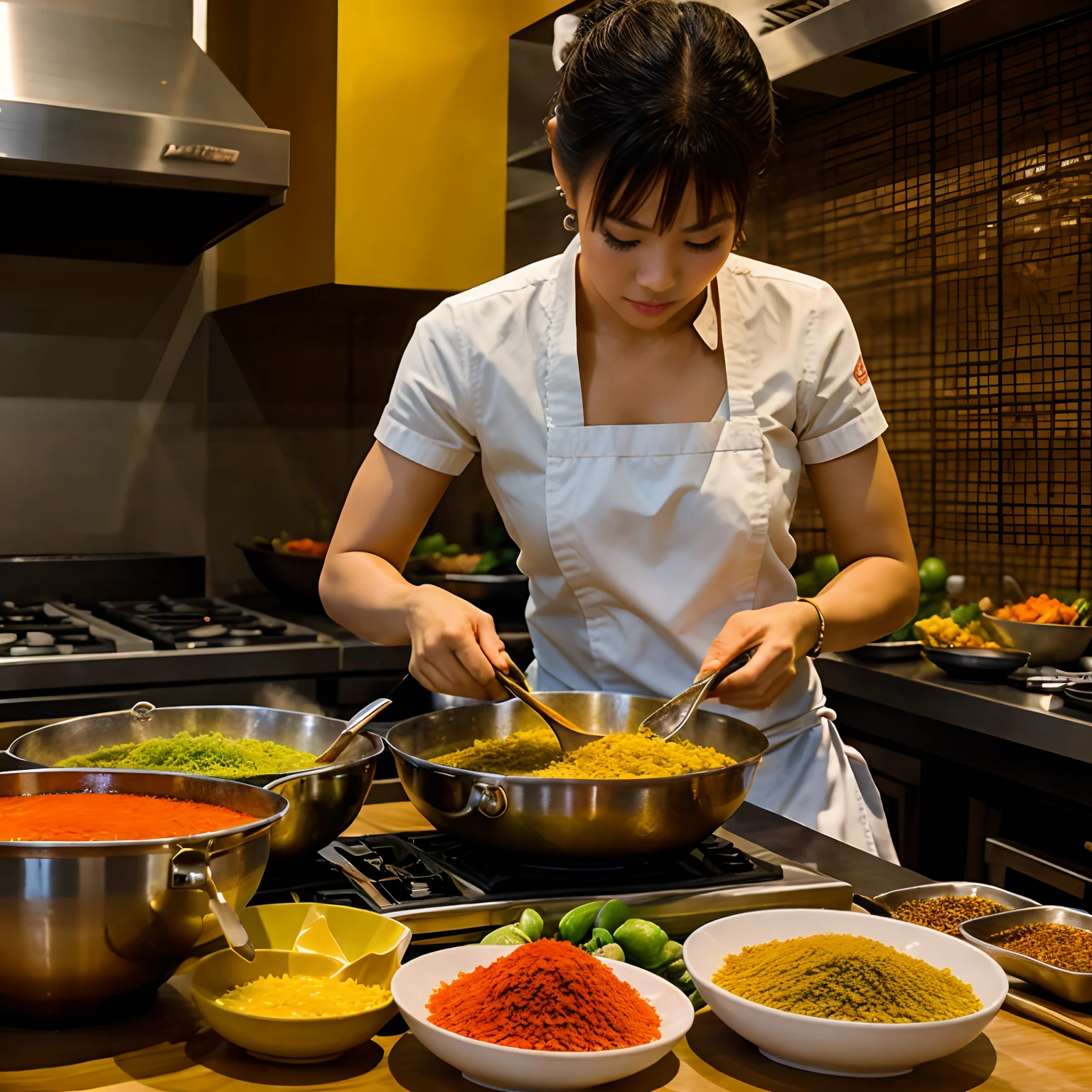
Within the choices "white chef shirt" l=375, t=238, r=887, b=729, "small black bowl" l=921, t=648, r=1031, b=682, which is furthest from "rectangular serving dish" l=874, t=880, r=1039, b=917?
"small black bowl" l=921, t=648, r=1031, b=682

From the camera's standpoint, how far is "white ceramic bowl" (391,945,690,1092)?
0.64 meters

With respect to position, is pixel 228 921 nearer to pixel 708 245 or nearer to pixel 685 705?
pixel 685 705

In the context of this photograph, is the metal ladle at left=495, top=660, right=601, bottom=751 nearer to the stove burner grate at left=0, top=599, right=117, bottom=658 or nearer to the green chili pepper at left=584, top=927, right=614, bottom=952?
the green chili pepper at left=584, top=927, right=614, bottom=952

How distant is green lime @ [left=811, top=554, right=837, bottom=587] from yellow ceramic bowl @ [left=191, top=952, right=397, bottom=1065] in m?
2.04

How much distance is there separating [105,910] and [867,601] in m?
0.83

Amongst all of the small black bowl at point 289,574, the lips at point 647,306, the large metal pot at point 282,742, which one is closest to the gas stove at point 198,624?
the small black bowl at point 289,574

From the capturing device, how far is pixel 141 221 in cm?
290

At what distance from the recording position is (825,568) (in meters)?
2.66

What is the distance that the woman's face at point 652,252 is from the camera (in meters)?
1.09

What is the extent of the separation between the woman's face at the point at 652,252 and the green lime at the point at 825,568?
5.13 feet

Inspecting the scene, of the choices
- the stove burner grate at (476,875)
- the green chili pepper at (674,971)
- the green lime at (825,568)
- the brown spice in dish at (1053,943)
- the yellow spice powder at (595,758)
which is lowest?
the brown spice in dish at (1053,943)

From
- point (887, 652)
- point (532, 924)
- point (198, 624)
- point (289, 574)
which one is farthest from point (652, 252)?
point (289, 574)

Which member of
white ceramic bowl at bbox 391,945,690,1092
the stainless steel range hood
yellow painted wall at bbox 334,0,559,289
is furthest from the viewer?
yellow painted wall at bbox 334,0,559,289

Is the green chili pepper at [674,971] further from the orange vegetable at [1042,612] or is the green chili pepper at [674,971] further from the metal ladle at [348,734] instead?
the orange vegetable at [1042,612]
